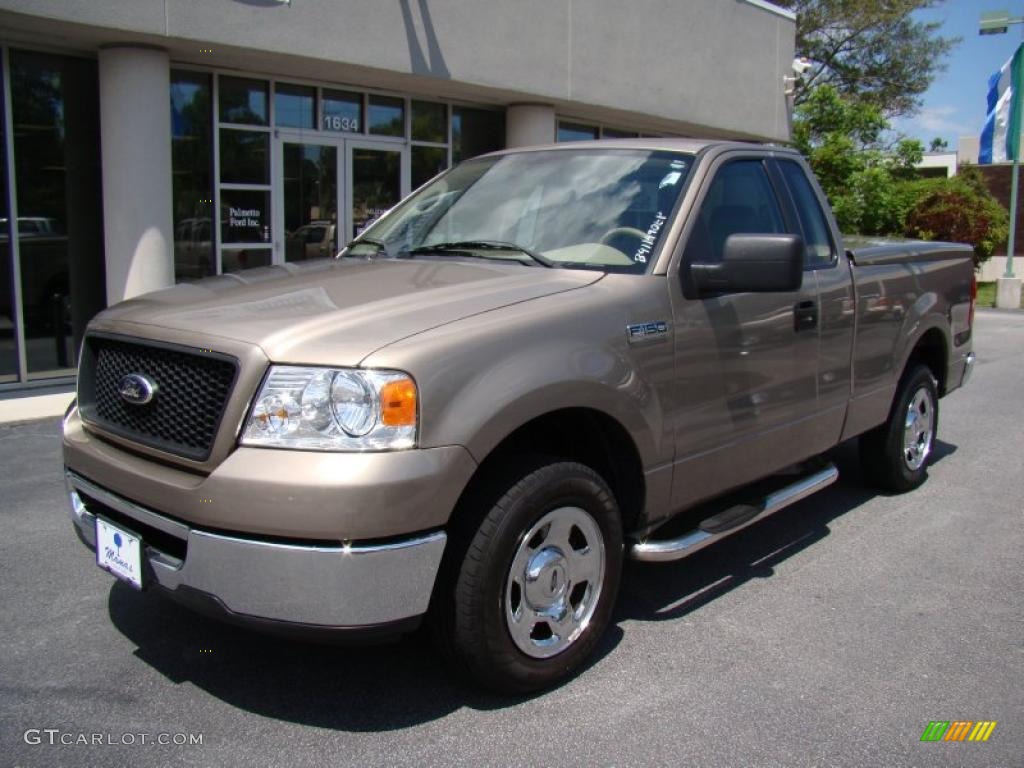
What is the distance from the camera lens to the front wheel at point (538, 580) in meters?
3.08

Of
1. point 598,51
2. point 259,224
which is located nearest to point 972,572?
point 259,224

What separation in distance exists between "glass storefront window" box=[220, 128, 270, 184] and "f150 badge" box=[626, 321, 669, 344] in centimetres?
869

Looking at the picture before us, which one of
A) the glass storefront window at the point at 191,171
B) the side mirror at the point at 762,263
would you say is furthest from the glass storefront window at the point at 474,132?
the side mirror at the point at 762,263

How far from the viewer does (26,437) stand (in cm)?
733

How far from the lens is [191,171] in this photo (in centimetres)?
1089

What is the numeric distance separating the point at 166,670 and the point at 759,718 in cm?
214

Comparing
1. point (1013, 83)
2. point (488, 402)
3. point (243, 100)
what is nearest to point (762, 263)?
point (488, 402)

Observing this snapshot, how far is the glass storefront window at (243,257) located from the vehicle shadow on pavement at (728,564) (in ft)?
25.3

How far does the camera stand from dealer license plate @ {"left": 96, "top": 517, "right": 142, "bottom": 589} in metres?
3.12

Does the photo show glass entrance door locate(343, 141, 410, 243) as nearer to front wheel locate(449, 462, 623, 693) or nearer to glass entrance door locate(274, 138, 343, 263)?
glass entrance door locate(274, 138, 343, 263)

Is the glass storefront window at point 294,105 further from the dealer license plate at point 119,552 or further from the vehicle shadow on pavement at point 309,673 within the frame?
the dealer license plate at point 119,552

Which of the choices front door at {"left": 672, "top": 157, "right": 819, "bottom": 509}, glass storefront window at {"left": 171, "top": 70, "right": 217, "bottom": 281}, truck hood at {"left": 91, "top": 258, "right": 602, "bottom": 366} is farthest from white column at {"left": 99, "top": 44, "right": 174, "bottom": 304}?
front door at {"left": 672, "top": 157, "right": 819, "bottom": 509}

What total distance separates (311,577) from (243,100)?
960 cm

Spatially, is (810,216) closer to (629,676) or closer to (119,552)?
(629,676)
